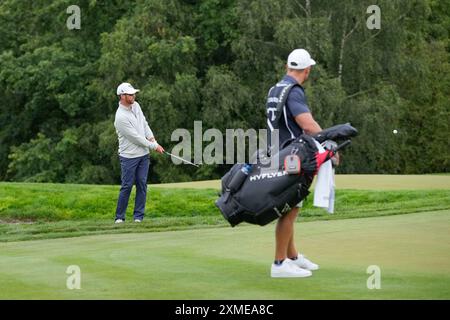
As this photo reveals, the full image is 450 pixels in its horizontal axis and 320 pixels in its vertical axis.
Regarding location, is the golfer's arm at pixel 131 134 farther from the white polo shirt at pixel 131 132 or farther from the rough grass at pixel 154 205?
the rough grass at pixel 154 205

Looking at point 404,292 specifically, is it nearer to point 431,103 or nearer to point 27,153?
point 27,153

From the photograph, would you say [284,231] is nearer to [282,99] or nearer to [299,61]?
[282,99]

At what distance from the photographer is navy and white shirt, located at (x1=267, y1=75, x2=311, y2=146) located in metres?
8.99

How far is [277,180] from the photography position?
8.82m

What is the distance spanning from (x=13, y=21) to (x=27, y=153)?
8.06 meters

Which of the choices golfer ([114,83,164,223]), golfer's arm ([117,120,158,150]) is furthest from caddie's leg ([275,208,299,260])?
golfer's arm ([117,120,158,150])

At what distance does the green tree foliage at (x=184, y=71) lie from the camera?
4475cm

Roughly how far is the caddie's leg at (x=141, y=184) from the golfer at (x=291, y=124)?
6.19m

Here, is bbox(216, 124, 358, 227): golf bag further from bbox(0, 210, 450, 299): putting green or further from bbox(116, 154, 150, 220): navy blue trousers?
bbox(116, 154, 150, 220): navy blue trousers

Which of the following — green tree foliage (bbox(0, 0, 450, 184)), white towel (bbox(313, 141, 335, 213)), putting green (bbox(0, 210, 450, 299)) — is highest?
green tree foliage (bbox(0, 0, 450, 184))

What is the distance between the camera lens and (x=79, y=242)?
1238cm

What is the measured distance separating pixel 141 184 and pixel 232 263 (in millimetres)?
5729

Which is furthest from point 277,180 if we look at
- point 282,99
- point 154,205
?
point 154,205

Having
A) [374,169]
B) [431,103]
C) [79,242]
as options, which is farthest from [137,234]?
[431,103]
